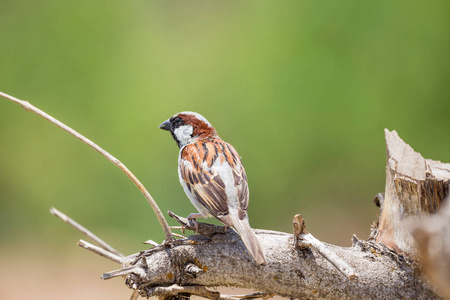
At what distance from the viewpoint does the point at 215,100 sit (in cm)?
337

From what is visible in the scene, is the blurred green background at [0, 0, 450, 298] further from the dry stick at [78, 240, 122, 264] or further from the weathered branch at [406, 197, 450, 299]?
the weathered branch at [406, 197, 450, 299]

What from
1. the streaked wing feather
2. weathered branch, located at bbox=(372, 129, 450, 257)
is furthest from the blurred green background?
weathered branch, located at bbox=(372, 129, 450, 257)

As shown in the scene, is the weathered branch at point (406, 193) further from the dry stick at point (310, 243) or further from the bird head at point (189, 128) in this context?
the bird head at point (189, 128)

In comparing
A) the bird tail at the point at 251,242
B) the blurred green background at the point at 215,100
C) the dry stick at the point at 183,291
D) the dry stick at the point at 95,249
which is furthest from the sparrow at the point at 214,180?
the blurred green background at the point at 215,100

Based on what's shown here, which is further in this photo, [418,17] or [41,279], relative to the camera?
[41,279]

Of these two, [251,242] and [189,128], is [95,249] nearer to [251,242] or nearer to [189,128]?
[251,242]

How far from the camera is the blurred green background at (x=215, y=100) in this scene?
10.3 ft

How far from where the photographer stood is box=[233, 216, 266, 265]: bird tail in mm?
1068

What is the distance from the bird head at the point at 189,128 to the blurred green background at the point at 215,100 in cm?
135

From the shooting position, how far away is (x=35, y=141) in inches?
139

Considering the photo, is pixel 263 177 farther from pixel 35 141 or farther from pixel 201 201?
pixel 201 201

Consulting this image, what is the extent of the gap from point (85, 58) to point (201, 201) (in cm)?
236

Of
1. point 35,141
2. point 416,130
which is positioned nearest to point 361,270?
point 416,130

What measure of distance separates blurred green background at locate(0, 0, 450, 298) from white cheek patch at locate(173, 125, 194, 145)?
1.35m
